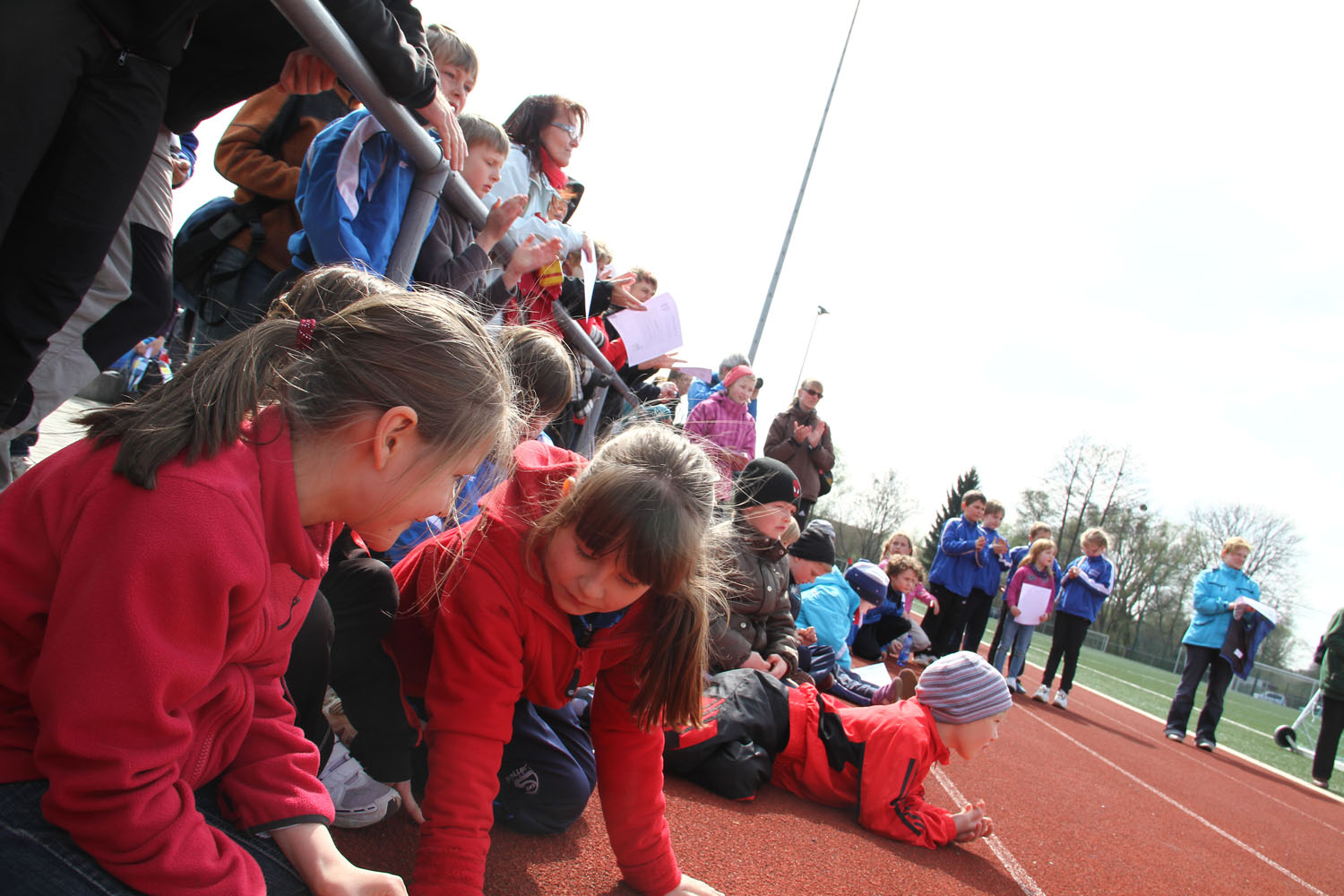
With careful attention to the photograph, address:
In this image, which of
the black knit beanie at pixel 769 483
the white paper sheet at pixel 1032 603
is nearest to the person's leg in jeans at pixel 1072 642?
the white paper sheet at pixel 1032 603

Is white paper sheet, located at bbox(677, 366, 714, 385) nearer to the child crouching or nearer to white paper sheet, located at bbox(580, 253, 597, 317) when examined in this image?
white paper sheet, located at bbox(580, 253, 597, 317)

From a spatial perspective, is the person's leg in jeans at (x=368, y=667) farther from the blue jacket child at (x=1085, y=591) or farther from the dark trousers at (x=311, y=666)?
the blue jacket child at (x=1085, y=591)

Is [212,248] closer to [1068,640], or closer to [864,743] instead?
[864,743]

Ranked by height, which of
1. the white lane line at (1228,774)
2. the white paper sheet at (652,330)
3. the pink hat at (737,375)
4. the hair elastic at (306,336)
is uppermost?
the pink hat at (737,375)

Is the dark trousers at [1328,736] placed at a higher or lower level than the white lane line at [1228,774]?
higher

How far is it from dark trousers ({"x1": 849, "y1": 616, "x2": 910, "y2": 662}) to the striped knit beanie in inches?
208

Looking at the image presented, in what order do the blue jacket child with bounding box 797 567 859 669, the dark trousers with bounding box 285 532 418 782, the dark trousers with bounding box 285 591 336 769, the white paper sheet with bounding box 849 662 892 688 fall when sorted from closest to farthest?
the dark trousers with bounding box 285 591 336 769 < the dark trousers with bounding box 285 532 418 782 < the white paper sheet with bounding box 849 662 892 688 < the blue jacket child with bounding box 797 567 859 669

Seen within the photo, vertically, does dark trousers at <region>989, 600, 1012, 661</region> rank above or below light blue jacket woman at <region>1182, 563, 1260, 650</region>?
below

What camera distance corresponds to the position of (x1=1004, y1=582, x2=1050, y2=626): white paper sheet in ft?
30.2

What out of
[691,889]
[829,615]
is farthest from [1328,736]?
[691,889]

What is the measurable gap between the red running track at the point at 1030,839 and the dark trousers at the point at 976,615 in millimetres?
1361

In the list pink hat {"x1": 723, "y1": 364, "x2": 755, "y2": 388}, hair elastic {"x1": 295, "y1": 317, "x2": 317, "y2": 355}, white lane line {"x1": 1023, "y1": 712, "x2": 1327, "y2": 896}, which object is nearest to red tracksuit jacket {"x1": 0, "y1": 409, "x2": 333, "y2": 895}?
hair elastic {"x1": 295, "y1": 317, "x2": 317, "y2": 355}

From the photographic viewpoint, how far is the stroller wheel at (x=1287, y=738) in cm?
1183

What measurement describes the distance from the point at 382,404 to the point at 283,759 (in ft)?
2.13
